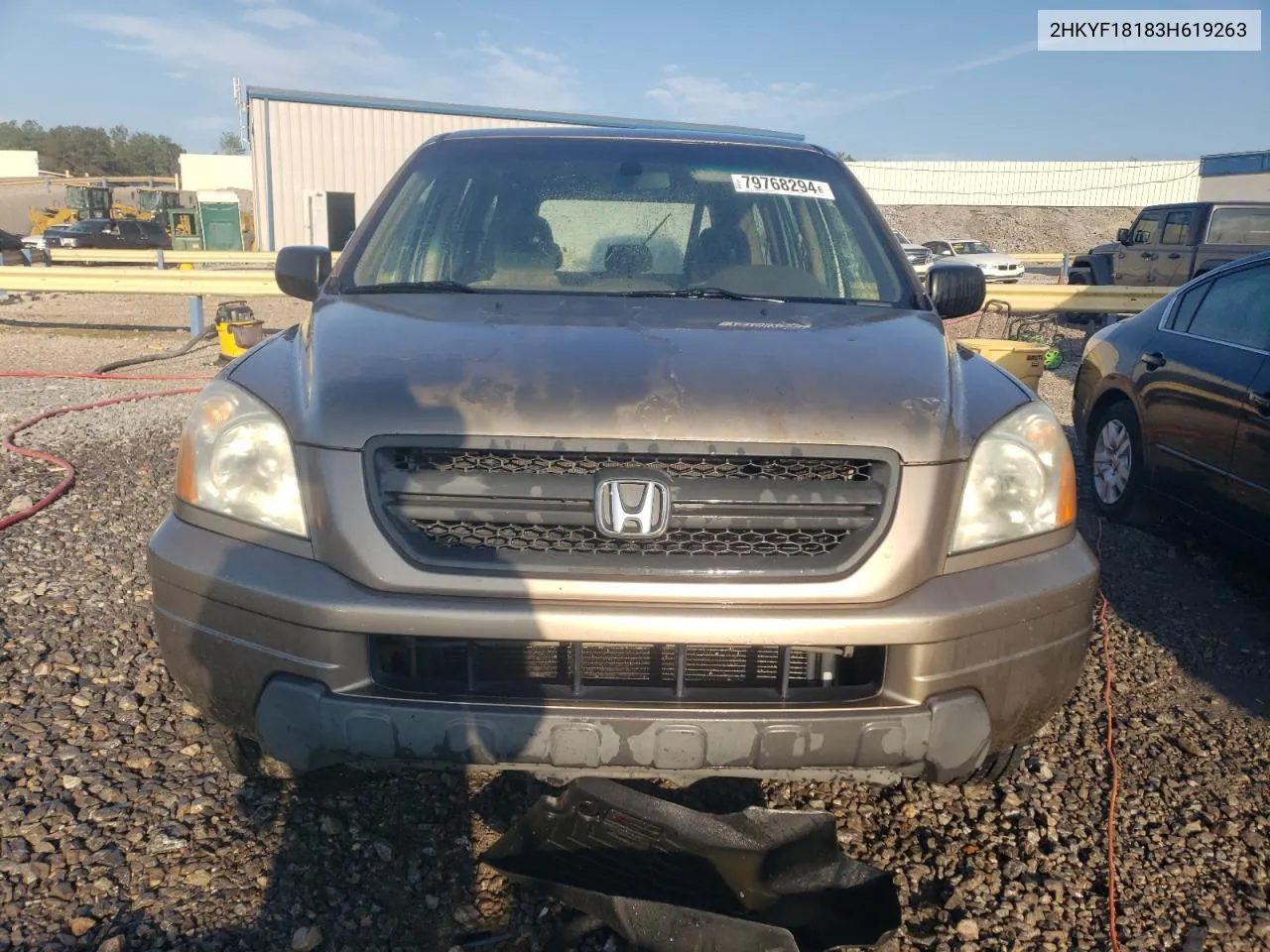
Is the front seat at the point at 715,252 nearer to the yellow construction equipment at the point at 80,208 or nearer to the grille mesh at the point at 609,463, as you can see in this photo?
the grille mesh at the point at 609,463

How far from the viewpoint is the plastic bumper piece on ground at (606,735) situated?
2033 mm

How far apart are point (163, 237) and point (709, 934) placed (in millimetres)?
38445

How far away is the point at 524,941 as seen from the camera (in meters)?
2.15

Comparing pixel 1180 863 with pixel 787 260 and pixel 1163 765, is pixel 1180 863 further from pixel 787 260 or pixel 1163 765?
pixel 787 260

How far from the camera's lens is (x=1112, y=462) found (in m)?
5.56

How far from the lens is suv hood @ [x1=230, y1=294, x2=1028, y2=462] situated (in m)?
2.12

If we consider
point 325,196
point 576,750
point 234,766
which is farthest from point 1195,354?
point 325,196

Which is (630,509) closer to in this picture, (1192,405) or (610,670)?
(610,670)

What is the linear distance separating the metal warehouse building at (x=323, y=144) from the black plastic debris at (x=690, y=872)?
2376 centimetres

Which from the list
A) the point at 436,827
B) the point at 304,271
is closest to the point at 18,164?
the point at 304,271

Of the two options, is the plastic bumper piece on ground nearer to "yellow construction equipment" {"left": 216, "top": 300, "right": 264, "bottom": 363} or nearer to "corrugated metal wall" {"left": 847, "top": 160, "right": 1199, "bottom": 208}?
"yellow construction equipment" {"left": 216, "top": 300, "right": 264, "bottom": 363}

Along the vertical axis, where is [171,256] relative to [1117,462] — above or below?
above

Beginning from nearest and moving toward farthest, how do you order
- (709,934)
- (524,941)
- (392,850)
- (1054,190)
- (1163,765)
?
(709,934)
(524,941)
(392,850)
(1163,765)
(1054,190)

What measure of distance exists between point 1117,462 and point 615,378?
4231 mm
